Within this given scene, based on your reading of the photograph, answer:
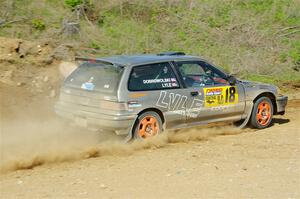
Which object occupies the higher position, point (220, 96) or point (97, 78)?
point (97, 78)

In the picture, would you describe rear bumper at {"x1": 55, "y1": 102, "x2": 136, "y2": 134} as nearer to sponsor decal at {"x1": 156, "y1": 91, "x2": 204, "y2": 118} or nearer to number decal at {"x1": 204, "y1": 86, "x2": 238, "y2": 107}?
sponsor decal at {"x1": 156, "y1": 91, "x2": 204, "y2": 118}

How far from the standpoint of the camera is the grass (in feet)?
Result: 58.5

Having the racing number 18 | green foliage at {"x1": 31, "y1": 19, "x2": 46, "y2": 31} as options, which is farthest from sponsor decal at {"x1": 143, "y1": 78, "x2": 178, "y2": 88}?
green foliage at {"x1": 31, "y1": 19, "x2": 46, "y2": 31}

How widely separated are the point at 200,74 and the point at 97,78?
2111 millimetres

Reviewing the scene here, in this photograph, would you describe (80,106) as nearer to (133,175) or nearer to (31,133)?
(31,133)

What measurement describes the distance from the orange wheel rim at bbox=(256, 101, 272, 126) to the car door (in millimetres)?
540

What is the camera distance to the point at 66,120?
35.2ft

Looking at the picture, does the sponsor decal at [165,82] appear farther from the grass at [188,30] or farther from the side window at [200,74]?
the grass at [188,30]

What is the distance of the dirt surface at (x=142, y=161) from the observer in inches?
301

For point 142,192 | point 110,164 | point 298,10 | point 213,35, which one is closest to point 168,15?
point 213,35

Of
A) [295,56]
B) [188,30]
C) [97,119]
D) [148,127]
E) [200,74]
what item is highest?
[188,30]

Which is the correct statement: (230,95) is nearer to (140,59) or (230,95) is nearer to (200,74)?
(200,74)

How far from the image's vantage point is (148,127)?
1037 cm

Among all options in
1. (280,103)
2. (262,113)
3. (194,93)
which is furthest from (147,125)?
(280,103)
